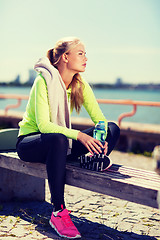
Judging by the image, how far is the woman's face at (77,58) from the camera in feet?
9.85

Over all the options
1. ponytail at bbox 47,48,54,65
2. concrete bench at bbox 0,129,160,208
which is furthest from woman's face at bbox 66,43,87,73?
concrete bench at bbox 0,129,160,208

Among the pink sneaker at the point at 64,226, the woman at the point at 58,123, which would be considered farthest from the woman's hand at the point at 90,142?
the pink sneaker at the point at 64,226

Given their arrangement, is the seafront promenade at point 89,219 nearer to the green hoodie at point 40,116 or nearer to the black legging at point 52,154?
the black legging at point 52,154

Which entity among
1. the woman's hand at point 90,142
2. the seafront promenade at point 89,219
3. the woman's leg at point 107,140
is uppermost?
the woman's hand at point 90,142

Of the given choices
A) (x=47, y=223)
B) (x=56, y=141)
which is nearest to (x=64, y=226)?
(x=47, y=223)

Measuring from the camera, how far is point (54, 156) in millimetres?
2670

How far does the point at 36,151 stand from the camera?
2812 millimetres

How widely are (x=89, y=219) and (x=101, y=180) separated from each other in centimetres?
80

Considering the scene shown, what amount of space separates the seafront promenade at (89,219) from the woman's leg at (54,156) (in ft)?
1.29

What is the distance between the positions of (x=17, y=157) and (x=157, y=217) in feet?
4.97

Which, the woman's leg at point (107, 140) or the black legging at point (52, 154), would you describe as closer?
the black legging at point (52, 154)

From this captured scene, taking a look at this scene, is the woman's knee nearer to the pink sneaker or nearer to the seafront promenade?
the pink sneaker

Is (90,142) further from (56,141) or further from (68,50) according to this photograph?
(68,50)

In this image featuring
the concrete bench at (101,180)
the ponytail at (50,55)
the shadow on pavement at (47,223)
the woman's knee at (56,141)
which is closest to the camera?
the concrete bench at (101,180)
